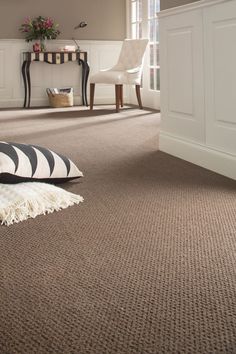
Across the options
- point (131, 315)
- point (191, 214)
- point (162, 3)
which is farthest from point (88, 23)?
point (131, 315)

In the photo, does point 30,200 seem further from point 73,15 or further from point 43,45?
point 73,15

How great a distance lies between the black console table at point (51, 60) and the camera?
6.09 metres

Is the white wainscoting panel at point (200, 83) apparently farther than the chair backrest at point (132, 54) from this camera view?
No

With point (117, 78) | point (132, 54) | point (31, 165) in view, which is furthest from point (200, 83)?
point (132, 54)

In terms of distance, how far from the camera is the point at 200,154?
8.21 ft

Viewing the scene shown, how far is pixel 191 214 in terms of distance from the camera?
169cm

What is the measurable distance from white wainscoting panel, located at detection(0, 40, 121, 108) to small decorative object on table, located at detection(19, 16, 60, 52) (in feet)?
0.39

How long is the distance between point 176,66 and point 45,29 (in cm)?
384

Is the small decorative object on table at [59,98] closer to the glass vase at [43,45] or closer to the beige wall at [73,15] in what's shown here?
the glass vase at [43,45]

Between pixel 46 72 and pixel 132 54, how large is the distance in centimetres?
138

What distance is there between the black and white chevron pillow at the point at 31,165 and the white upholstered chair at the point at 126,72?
3184 mm

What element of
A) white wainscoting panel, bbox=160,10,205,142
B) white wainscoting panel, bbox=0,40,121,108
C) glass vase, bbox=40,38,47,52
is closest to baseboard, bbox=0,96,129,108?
white wainscoting panel, bbox=0,40,121,108

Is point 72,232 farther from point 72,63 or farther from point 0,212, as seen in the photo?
point 72,63

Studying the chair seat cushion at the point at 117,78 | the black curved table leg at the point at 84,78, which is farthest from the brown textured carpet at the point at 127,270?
the black curved table leg at the point at 84,78
